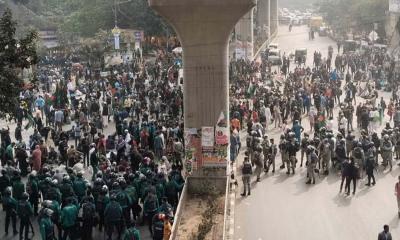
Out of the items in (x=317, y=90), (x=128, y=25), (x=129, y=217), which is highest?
(x=128, y=25)

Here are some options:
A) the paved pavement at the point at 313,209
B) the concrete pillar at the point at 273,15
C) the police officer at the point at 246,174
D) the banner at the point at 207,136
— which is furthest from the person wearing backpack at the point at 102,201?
the concrete pillar at the point at 273,15

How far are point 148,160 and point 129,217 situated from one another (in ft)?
10.3

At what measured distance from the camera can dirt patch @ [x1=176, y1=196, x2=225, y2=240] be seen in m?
15.0

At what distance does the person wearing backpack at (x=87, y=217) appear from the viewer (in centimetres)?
1491

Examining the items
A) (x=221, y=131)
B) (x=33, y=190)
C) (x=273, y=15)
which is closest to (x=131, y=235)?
(x=33, y=190)

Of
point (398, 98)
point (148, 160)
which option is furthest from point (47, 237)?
point (398, 98)

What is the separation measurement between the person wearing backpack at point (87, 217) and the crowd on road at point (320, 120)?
5236 mm

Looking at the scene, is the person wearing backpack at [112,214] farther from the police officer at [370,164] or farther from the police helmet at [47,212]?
the police officer at [370,164]

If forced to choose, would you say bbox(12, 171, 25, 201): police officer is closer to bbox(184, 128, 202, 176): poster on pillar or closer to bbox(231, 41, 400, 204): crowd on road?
bbox(184, 128, 202, 176): poster on pillar

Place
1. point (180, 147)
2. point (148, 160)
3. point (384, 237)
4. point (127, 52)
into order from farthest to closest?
point (127, 52)
point (180, 147)
point (148, 160)
point (384, 237)

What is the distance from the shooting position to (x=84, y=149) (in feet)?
73.7

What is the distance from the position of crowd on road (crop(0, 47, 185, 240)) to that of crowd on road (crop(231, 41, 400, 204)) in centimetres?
304

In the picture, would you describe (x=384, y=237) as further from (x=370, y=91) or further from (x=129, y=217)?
(x=370, y=91)

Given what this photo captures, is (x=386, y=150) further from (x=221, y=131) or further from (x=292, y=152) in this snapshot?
(x=221, y=131)
